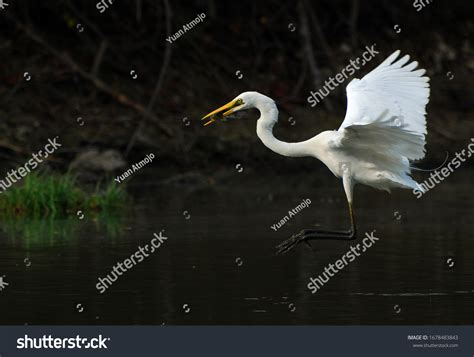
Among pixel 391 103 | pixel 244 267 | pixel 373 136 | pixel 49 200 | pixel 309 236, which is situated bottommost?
pixel 244 267

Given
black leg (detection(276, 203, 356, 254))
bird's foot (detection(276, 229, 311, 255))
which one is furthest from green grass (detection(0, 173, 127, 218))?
bird's foot (detection(276, 229, 311, 255))

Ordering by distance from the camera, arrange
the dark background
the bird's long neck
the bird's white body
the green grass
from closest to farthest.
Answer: the dark background → the bird's white body → the bird's long neck → the green grass

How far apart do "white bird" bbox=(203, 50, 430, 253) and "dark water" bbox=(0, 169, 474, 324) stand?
831 mm

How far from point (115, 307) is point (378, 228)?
20.1ft

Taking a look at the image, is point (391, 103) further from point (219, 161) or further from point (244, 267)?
point (219, 161)

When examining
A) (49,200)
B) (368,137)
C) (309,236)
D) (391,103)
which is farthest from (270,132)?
(49,200)

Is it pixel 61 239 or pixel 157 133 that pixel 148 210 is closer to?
pixel 61 239

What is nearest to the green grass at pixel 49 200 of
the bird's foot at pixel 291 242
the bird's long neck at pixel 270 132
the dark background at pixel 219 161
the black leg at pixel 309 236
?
the dark background at pixel 219 161

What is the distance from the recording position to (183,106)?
27.0 metres

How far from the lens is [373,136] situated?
1245 cm

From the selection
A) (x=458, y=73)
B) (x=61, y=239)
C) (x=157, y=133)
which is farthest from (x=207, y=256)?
(x=458, y=73)

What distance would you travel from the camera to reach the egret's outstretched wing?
12.8 metres

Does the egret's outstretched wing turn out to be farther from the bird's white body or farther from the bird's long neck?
the bird's long neck

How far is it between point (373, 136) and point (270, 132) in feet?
4.39
